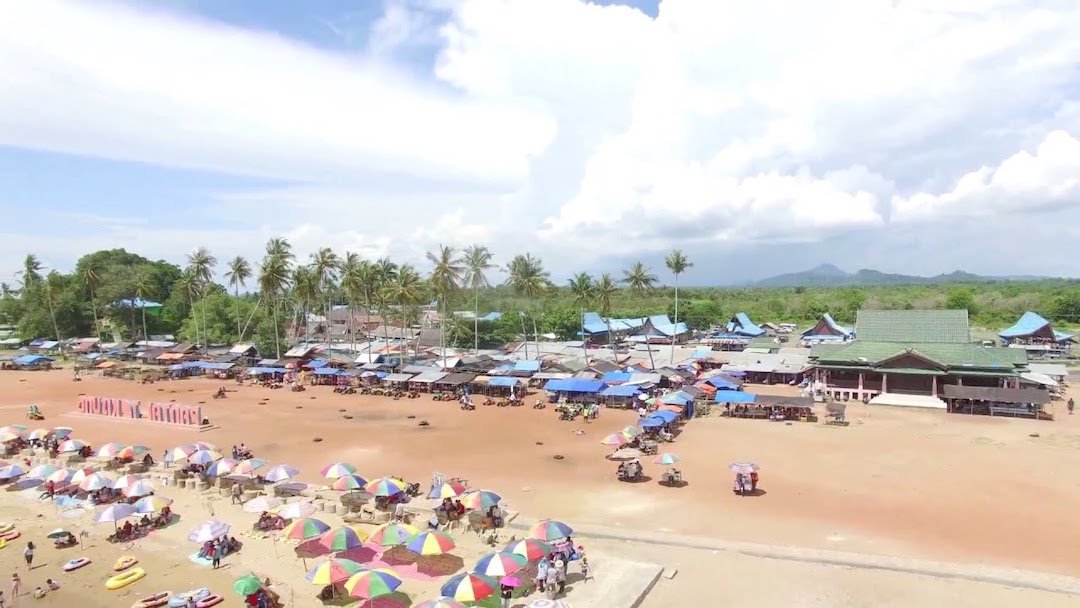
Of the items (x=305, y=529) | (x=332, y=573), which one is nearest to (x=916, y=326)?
(x=305, y=529)

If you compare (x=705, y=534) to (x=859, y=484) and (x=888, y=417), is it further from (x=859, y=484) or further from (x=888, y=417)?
(x=888, y=417)

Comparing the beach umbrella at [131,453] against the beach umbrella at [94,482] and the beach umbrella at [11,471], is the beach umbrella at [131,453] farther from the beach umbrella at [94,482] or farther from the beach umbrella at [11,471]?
the beach umbrella at [94,482]

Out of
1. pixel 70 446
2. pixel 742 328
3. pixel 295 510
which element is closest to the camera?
pixel 295 510

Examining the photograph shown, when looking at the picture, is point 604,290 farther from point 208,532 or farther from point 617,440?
point 208,532

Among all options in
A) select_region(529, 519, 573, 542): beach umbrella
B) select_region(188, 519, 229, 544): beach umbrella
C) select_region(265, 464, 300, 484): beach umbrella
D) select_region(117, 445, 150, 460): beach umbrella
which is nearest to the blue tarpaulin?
select_region(529, 519, 573, 542): beach umbrella

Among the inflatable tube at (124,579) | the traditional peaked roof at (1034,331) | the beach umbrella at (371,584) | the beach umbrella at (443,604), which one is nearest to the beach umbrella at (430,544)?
the beach umbrella at (371,584)

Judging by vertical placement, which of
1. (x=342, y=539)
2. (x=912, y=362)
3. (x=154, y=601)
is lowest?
(x=154, y=601)

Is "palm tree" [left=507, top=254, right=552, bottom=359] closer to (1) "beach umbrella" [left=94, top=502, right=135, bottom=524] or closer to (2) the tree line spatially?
(2) the tree line
